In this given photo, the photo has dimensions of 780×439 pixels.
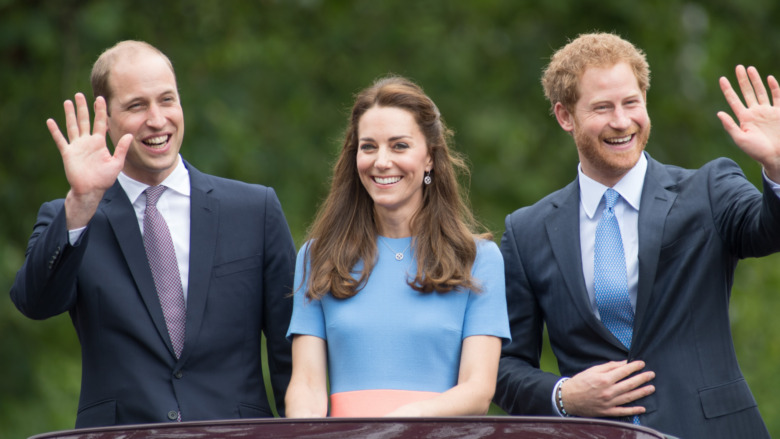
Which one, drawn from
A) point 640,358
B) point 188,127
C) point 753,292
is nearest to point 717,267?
point 640,358

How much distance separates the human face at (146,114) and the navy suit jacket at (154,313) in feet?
0.43

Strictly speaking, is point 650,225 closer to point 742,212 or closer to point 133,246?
point 742,212

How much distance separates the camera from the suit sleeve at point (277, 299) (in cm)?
461

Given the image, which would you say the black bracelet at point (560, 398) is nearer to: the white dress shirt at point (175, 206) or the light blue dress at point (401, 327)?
the light blue dress at point (401, 327)

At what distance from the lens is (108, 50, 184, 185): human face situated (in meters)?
4.51

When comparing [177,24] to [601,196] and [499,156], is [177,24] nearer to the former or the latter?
[499,156]

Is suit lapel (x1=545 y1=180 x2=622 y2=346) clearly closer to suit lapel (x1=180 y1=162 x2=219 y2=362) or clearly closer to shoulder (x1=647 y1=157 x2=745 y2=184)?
shoulder (x1=647 y1=157 x2=745 y2=184)

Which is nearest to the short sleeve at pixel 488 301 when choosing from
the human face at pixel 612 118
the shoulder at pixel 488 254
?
the shoulder at pixel 488 254

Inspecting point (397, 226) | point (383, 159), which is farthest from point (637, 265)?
point (383, 159)

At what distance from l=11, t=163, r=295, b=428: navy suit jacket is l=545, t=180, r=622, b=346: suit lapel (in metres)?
0.94

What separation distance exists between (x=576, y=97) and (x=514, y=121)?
6186 mm

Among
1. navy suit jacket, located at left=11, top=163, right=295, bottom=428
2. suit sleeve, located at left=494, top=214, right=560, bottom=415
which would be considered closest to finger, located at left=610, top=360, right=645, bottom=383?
suit sleeve, located at left=494, top=214, right=560, bottom=415

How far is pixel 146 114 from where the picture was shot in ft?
14.8

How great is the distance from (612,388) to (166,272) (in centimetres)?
151
